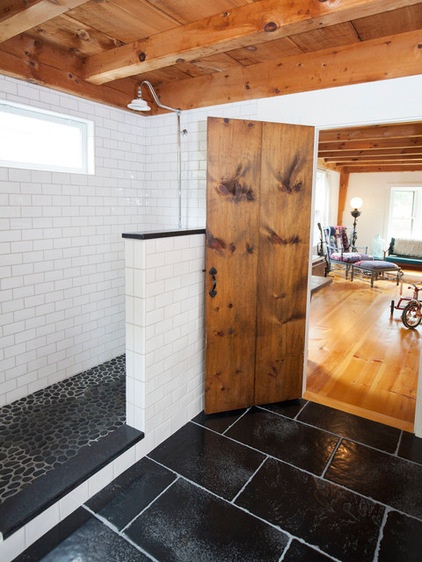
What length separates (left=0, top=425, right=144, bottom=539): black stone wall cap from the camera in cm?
163

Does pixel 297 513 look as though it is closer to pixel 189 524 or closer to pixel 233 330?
pixel 189 524

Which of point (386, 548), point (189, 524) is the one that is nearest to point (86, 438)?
point (189, 524)

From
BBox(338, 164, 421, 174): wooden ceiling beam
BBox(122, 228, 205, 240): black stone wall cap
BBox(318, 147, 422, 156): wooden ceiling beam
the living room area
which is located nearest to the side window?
the living room area

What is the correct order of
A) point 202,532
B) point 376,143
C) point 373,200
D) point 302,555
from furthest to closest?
point 373,200, point 376,143, point 202,532, point 302,555

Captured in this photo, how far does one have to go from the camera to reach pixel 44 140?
2787mm

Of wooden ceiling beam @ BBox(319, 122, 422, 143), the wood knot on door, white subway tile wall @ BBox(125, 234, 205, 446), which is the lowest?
white subway tile wall @ BBox(125, 234, 205, 446)

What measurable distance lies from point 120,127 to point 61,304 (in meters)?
1.61

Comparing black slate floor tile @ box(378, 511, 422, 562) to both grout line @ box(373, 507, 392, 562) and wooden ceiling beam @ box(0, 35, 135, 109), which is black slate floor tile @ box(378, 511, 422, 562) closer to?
grout line @ box(373, 507, 392, 562)

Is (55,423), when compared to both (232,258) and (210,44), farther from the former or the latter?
(210,44)

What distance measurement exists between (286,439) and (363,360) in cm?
165

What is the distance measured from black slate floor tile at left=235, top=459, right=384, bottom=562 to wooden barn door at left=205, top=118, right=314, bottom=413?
74 cm

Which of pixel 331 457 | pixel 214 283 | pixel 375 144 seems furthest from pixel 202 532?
pixel 375 144

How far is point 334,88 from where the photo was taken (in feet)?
8.36

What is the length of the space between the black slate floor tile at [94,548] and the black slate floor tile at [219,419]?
987mm
